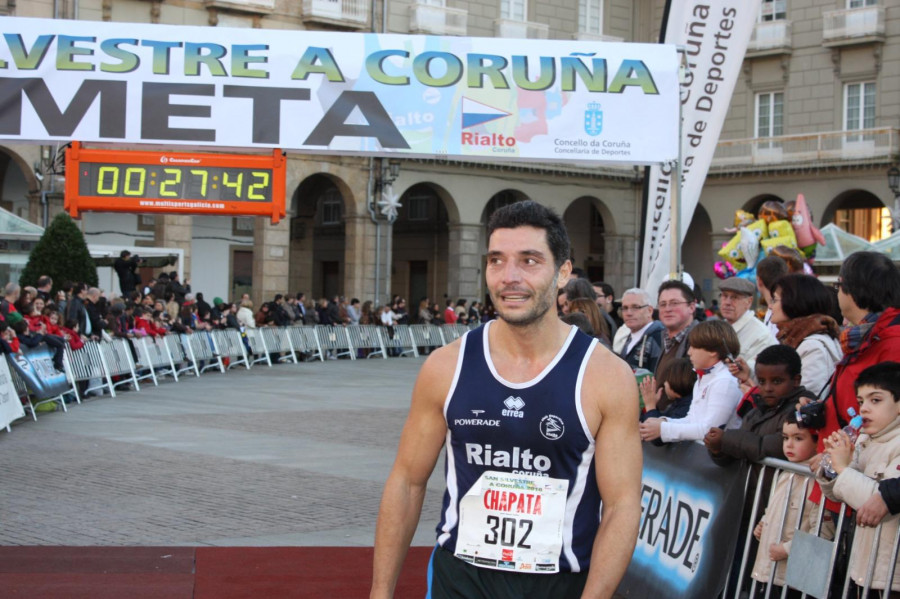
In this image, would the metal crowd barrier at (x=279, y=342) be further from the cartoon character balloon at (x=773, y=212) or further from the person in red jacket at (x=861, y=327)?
the person in red jacket at (x=861, y=327)

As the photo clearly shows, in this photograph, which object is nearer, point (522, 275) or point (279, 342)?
point (522, 275)

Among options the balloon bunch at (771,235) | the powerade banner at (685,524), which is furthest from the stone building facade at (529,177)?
the powerade banner at (685,524)

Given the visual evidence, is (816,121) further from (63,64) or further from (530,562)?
(530,562)

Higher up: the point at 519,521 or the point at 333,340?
the point at 519,521

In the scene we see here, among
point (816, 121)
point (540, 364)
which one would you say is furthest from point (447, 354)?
point (816, 121)

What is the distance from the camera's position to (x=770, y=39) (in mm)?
40250

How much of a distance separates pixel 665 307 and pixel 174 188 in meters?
5.76

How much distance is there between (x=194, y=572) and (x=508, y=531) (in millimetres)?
4316

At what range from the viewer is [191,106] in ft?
38.0

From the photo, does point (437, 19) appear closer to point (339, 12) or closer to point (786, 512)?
point (339, 12)

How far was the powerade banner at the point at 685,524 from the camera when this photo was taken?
6.19 metres

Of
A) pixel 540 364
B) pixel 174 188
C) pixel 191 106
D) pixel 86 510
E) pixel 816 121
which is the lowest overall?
pixel 86 510

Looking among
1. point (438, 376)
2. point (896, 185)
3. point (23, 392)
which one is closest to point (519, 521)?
point (438, 376)

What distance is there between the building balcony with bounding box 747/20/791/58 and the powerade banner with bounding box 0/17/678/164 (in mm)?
29254
